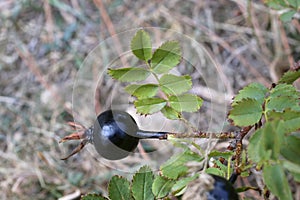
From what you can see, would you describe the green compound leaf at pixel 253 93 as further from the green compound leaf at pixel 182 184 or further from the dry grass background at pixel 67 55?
the dry grass background at pixel 67 55

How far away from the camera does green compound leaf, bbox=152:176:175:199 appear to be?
77 centimetres

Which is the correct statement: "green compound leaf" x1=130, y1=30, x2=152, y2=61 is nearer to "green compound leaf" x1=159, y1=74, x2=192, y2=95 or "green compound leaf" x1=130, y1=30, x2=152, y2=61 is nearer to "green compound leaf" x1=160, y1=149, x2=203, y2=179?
"green compound leaf" x1=159, y1=74, x2=192, y2=95

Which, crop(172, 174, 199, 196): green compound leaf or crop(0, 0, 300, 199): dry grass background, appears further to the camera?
crop(0, 0, 300, 199): dry grass background

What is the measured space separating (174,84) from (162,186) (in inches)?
7.7

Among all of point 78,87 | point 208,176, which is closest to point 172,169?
point 208,176

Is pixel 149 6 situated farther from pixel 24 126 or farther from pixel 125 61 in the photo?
pixel 125 61

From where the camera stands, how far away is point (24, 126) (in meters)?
2.37

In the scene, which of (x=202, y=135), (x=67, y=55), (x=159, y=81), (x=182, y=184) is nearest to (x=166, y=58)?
(x=159, y=81)

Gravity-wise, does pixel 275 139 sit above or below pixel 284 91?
below

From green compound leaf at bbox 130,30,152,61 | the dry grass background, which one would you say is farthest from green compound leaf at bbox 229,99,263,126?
the dry grass background

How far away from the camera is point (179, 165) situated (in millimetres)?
759

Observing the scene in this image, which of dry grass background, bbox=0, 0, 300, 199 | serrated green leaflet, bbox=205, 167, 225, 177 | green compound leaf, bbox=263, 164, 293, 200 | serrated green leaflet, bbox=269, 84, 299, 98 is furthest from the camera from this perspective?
dry grass background, bbox=0, 0, 300, 199

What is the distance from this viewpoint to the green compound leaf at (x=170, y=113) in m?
0.86

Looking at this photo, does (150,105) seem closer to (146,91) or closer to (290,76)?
(146,91)
